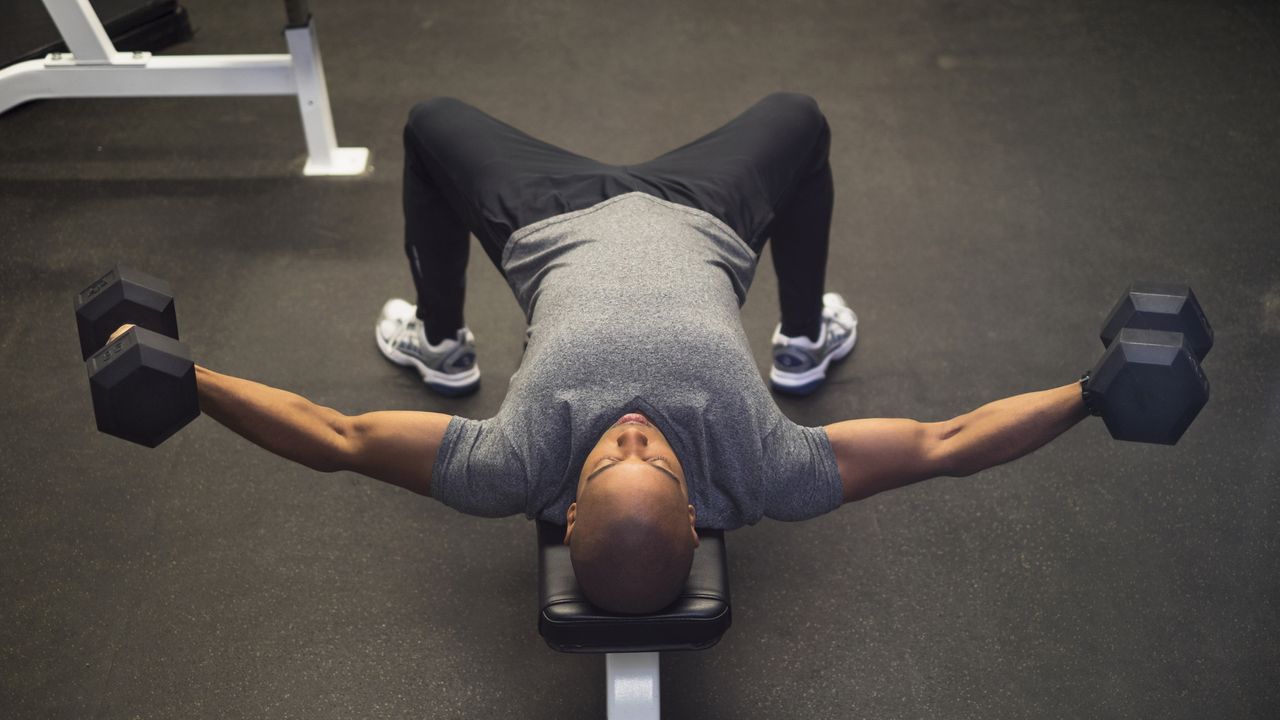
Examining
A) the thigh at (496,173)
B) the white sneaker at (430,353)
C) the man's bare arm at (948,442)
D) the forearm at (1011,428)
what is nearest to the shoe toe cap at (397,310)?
the white sneaker at (430,353)

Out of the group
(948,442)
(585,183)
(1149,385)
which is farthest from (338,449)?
(1149,385)

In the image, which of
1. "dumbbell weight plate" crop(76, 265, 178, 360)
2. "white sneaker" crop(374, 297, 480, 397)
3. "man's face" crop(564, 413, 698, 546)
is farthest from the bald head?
"white sneaker" crop(374, 297, 480, 397)

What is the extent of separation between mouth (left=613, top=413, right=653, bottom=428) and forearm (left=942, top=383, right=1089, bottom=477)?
427mm

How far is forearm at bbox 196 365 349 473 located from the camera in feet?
4.91

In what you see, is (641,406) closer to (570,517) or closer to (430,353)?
(570,517)

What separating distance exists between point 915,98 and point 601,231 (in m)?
1.77

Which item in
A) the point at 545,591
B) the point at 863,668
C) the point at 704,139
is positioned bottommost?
the point at 863,668

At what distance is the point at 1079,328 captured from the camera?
2451 millimetres

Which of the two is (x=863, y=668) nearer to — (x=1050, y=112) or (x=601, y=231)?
(x=601, y=231)

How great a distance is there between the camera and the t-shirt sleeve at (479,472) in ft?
4.85

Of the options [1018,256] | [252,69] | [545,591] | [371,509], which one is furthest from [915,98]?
[545,591]

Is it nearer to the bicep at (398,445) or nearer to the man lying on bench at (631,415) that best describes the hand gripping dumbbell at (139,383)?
the man lying on bench at (631,415)

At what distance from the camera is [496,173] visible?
1.82m

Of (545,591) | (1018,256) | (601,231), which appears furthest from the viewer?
(1018,256)
